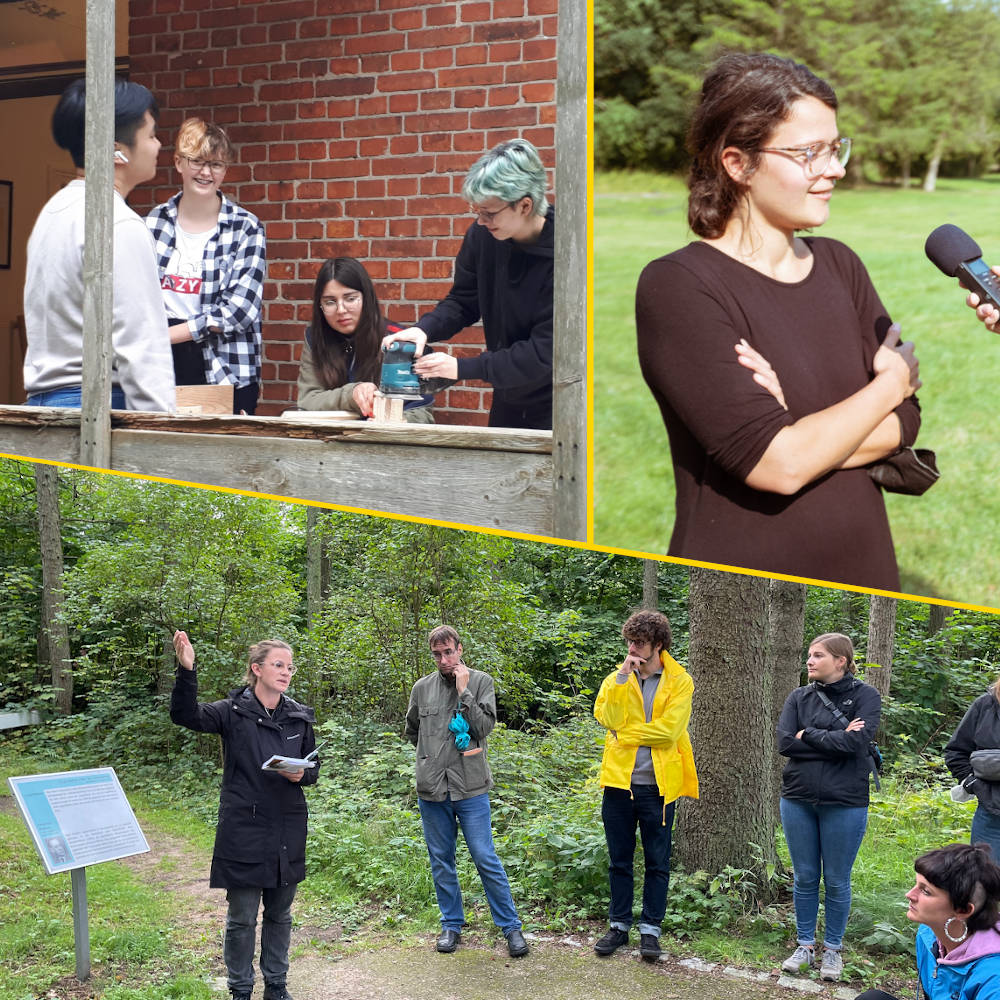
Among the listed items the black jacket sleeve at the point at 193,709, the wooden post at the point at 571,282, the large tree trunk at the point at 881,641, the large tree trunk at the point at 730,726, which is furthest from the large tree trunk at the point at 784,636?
the black jacket sleeve at the point at 193,709

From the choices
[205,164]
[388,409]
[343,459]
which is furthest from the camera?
[205,164]

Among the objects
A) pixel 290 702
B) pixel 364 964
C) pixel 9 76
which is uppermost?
Result: pixel 9 76

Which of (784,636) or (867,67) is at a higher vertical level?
(867,67)

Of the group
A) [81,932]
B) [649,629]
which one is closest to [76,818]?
[81,932]

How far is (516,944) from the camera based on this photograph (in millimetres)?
4789

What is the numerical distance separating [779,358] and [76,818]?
12.1 ft

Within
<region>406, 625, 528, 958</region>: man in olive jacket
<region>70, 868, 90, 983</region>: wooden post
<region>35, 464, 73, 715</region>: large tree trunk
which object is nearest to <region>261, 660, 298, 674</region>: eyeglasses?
<region>406, 625, 528, 958</region>: man in olive jacket

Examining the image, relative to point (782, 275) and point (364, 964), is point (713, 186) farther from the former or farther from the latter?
point (364, 964)

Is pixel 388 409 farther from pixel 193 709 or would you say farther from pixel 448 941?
pixel 448 941

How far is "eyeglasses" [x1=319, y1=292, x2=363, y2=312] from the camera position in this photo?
499 cm

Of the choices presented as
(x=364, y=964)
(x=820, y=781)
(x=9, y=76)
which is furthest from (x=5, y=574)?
(x=820, y=781)

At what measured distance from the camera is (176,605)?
1110 cm

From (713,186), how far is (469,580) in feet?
23.8

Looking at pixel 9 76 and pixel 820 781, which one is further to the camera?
pixel 9 76
